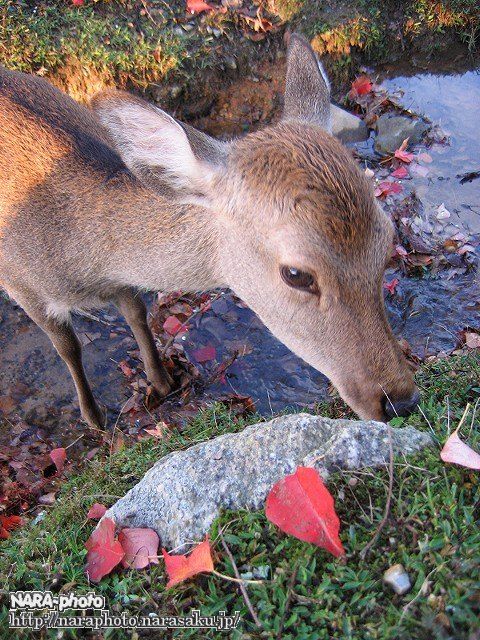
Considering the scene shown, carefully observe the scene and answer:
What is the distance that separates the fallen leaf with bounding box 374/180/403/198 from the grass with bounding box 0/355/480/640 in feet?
13.7

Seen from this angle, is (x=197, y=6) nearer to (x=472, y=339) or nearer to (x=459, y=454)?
(x=472, y=339)

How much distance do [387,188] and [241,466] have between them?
4.70m

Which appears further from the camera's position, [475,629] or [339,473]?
[339,473]

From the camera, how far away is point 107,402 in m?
5.01

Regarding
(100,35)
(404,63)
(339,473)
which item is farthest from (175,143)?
(404,63)

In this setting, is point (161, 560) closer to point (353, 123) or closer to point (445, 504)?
point (445, 504)

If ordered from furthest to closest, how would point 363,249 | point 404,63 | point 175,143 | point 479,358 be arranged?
point 404,63 < point 479,358 < point 175,143 < point 363,249

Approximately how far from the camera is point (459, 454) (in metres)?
2.09

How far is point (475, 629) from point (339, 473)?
0.72 m

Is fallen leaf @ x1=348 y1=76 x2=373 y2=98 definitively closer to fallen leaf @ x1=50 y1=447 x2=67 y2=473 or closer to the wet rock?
the wet rock

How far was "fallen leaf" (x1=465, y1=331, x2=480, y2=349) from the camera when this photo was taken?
4.60 meters

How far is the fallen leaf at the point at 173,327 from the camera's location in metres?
5.44

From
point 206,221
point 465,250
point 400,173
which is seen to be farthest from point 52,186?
point 400,173

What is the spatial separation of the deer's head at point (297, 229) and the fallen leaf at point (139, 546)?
128 centimetres
